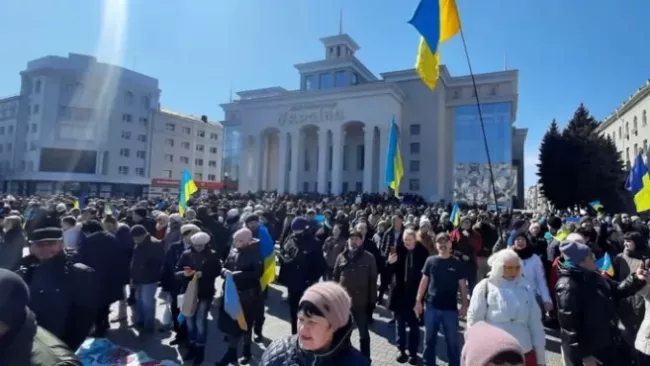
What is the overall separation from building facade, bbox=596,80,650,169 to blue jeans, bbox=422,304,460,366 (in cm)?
3701

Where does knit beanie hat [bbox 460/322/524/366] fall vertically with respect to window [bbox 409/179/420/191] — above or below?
below

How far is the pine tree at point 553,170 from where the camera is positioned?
3306cm

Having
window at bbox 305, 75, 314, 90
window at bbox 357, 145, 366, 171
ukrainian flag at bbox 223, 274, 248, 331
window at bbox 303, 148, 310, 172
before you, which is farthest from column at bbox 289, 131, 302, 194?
ukrainian flag at bbox 223, 274, 248, 331

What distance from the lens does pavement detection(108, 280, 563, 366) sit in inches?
208

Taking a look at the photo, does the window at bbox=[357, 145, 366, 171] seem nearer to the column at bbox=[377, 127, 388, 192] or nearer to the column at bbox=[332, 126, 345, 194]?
the column at bbox=[332, 126, 345, 194]

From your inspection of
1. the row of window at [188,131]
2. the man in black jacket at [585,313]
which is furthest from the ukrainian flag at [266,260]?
the row of window at [188,131]

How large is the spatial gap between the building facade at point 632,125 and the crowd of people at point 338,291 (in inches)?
1400

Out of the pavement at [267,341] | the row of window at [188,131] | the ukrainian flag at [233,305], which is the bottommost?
the pavement at [267,341]

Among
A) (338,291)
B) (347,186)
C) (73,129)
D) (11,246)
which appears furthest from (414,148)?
(73,129)

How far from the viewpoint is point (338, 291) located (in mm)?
2100

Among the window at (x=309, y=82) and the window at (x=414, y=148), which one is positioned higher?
the window at (x=309, y=82)

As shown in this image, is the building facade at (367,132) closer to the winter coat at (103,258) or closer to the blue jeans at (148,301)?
the blue jeans at (148,301)

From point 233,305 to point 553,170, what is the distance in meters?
36.6

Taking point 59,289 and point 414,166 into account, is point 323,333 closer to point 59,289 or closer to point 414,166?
point 59,289
